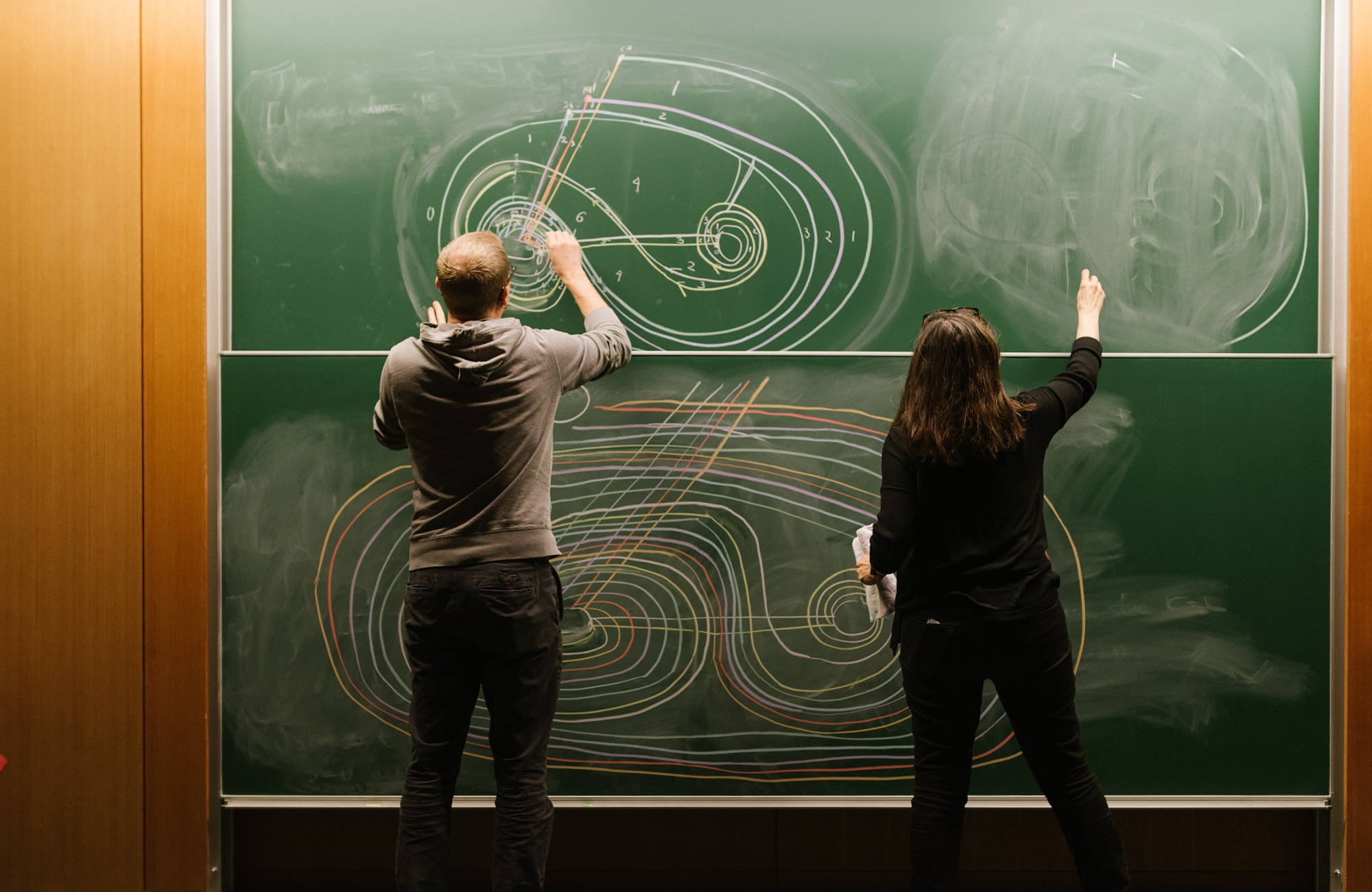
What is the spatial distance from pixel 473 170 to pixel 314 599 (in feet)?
3.57

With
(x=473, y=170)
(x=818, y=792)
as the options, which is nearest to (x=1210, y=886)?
(x=818, y=792)

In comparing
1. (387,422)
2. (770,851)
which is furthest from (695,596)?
(387,422)

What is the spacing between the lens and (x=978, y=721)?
169cm

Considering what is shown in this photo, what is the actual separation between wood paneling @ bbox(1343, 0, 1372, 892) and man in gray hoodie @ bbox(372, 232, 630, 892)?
70.0 inches

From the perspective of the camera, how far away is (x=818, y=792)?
2107mm

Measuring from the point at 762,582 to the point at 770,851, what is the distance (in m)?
0.69

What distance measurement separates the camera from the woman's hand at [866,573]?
5.67 feet

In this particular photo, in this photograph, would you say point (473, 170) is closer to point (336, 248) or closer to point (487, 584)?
point (336, 248)

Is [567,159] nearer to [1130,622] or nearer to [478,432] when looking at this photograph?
[478,432]

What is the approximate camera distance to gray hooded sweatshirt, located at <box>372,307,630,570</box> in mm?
1619

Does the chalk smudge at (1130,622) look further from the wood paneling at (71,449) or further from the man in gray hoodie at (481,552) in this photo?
the wood paneling at (71,449)

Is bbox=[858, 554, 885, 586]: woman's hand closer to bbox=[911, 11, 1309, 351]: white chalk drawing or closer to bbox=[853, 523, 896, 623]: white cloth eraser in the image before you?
bbox=[853, 523, 896, 623]: white cloth eraser

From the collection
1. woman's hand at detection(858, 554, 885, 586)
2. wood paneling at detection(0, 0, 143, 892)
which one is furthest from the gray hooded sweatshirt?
wood paneling at detection(0, 0, 143, 892)

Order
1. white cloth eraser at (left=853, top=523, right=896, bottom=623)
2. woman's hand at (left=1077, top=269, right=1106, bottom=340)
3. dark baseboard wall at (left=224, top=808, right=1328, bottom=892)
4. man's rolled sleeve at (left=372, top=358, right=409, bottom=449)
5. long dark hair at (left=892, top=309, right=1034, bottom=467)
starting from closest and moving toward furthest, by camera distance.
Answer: long dark hair at (left=892, top=309, right=1034, bottom=467) → man's rolled sleeve at (left=372, top=358, right=409, bottom=449) → white cloth eraser at (left=853, top=523, right=896, bottom=623) → woman's hand at (left=1077, top=269, right=1106, bottom=340) → dark baseboard wall at (left=224, top=808, right=1328, bottom=892)
